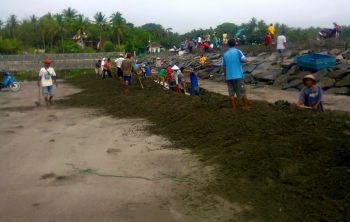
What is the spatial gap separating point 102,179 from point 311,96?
470 centimetres

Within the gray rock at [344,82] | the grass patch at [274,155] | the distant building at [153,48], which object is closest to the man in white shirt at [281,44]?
the gray rock at [344,82]

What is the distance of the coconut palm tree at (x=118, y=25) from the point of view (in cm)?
7612

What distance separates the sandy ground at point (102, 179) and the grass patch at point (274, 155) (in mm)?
326

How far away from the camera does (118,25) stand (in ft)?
251

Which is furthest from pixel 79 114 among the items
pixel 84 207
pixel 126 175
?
pixel 84 207

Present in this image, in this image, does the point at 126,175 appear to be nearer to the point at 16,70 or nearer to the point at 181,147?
the point at 181,147

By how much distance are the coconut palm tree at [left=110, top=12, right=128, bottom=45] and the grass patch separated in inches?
2721

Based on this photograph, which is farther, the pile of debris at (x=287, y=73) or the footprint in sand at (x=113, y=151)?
the pile of debris at (x=287, y=73)

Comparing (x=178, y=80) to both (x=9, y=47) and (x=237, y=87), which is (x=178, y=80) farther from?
(x=9, y=47)

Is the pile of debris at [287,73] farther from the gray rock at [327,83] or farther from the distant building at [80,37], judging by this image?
the distant building at [80,37]

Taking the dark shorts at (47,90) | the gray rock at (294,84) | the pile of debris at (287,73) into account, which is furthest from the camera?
the gray rock at (294,84)

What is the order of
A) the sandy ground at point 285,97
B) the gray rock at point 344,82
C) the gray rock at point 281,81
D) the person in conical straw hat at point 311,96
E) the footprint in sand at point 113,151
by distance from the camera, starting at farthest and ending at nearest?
the gray rock at point 281,81, the gray rock at point 344,82, the sandy ground at point 285,97, the person in conical straw hat at point 311,96, the footprint in sand at point 113,151

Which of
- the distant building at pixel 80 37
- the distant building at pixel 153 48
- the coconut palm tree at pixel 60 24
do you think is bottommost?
the distant building at pixel 153 48

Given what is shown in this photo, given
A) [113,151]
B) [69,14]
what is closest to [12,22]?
[69,14]
